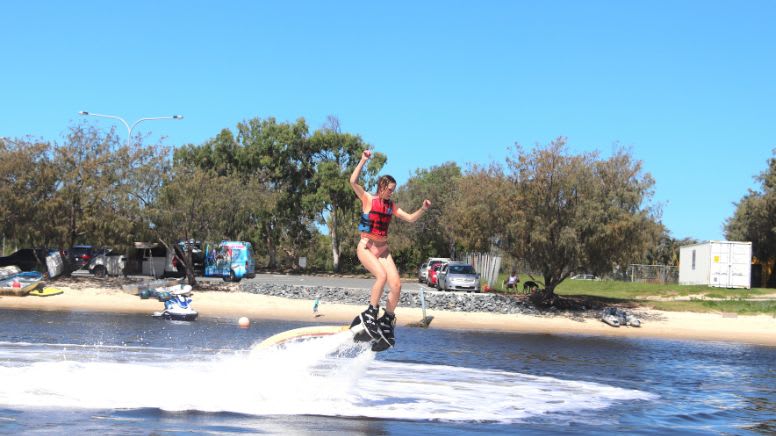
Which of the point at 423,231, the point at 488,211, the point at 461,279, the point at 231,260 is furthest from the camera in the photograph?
the point at 423,231

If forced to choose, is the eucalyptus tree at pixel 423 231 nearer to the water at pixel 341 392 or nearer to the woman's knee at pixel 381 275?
the water at pixel 341 392

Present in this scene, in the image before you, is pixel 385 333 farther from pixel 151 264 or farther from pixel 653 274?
pixel 653 274

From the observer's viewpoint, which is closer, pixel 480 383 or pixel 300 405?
pixel 300 405

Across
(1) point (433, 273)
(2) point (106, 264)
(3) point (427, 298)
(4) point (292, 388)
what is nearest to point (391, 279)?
(4) point (292, 388)

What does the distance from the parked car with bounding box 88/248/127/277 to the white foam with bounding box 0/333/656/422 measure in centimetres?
2954

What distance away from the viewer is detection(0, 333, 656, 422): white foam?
9.89 m

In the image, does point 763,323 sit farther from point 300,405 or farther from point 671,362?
point 300,405

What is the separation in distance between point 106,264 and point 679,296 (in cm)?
3014

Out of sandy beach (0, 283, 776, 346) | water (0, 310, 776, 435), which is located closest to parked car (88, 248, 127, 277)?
sandy beach (0, 283, 776, 346)

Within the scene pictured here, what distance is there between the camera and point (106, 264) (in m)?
42.7

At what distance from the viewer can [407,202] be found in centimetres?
7238

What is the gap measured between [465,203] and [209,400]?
89.2ft

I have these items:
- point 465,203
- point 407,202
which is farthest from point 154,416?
point 407,202

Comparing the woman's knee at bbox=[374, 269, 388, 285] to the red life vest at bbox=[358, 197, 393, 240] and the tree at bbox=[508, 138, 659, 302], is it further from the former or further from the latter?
the tree at bbox=[508, 138, 659, 302]
